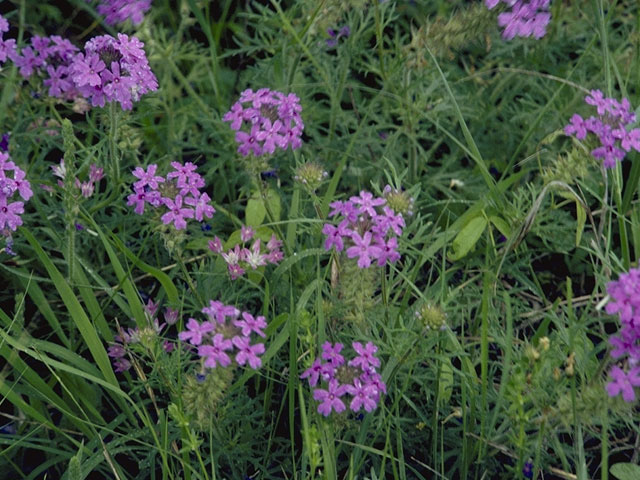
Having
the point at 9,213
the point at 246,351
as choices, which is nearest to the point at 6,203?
the point at 9,213

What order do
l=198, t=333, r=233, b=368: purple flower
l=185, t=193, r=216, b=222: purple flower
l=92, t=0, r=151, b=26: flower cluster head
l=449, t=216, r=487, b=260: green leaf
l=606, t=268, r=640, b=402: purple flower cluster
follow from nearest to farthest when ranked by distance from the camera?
1. l=606, t=268, r=640, b=402: purple flower cluster
2. l=198, t=333, r=233, b=368: purple flower
3. l=185, t=193, r=216, b=222: purple flower
4. l=449, t=216, r=487, b=260: green leaf
5. l=92, t=0, r=151, b=26: flower cluster head

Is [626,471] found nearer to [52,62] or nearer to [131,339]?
[131,339]

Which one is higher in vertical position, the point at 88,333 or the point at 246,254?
the point at 246,254

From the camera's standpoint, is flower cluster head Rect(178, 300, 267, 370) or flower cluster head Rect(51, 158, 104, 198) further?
flower cluster head Rect(51, 158, 104, 198)

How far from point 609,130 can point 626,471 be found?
878mm

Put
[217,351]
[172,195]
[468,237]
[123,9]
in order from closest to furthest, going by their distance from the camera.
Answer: [217,351] < [172,195] < [468,237] < [123,9]

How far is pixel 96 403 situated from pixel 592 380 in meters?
1.42

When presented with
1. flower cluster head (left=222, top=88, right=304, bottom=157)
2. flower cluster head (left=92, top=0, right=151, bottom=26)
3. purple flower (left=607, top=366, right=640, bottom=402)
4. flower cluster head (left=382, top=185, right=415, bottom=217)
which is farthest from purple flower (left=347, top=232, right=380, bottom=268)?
flower cluster head (left=92, top=0, right=151, bottom=26)

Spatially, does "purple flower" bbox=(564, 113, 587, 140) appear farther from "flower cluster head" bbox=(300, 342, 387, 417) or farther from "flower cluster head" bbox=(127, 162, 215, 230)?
"flower cluster head" bbox=(127, 162, 215, 230)

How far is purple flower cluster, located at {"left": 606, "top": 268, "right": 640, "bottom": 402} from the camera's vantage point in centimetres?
161

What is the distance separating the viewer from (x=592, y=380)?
1844 millimetres

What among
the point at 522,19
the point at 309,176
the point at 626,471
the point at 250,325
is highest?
the point at 522,19

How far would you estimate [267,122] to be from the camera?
2.30 metres

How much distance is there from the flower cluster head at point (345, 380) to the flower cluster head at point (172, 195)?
500 mm
